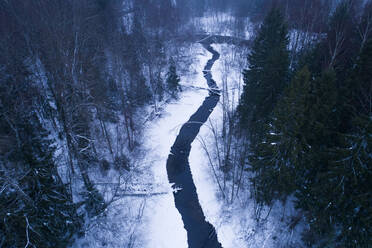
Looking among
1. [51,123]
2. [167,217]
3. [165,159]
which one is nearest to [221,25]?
[165,159]

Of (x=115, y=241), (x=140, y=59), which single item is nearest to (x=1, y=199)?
(x=115, y=241)

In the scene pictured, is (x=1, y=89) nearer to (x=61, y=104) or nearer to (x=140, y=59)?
(x=61, y=104)

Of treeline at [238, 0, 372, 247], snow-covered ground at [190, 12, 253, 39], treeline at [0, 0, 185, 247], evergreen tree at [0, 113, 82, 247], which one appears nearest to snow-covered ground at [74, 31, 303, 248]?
treeline at [0, 0, 185, 247]

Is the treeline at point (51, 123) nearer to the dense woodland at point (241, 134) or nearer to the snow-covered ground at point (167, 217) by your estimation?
the dense woodland at point (241, 134)

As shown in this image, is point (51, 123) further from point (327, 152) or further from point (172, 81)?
point (327, 152)

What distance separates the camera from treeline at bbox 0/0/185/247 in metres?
10.7

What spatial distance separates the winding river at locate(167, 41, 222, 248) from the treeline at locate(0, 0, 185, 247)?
17.4 feet

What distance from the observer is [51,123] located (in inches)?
776

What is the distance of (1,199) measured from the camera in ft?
32.7

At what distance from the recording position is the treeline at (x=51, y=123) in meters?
10.7

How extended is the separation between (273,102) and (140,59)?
76.5 feet

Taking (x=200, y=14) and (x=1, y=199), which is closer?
(x=1, y=199)

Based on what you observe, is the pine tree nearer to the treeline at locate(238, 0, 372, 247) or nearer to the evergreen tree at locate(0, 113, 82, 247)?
the treeline at locate(238, 0, 372, 247)

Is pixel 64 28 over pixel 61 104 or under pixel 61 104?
over
